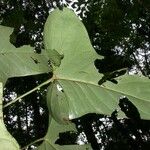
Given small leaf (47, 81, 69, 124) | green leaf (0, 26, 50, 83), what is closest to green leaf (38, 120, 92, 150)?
small leaf (47, 81, 69, 124)

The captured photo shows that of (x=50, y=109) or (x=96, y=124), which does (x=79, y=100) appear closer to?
(x=50, y=109)

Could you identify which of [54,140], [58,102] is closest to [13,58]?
[58,102]

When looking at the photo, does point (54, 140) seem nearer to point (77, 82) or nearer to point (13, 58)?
point (77, 82)

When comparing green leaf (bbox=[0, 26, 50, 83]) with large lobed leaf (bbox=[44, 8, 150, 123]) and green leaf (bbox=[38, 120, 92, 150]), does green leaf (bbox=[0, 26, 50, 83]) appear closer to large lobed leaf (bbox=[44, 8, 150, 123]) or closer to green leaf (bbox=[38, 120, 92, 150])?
large lobed leaf (bbox=[44, 8, 150, 123])

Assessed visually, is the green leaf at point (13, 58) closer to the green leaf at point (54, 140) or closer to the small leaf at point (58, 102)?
the small leaf at point (58, 102)

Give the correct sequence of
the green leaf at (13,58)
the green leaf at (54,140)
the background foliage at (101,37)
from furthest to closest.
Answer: the background foliage at (101,37) → the green leaf at (54,140) → the green leaf at (13,58)

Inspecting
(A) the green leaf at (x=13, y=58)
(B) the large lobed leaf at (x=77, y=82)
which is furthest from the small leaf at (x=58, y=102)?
(A) the green leaf at (x=13, y=58)
